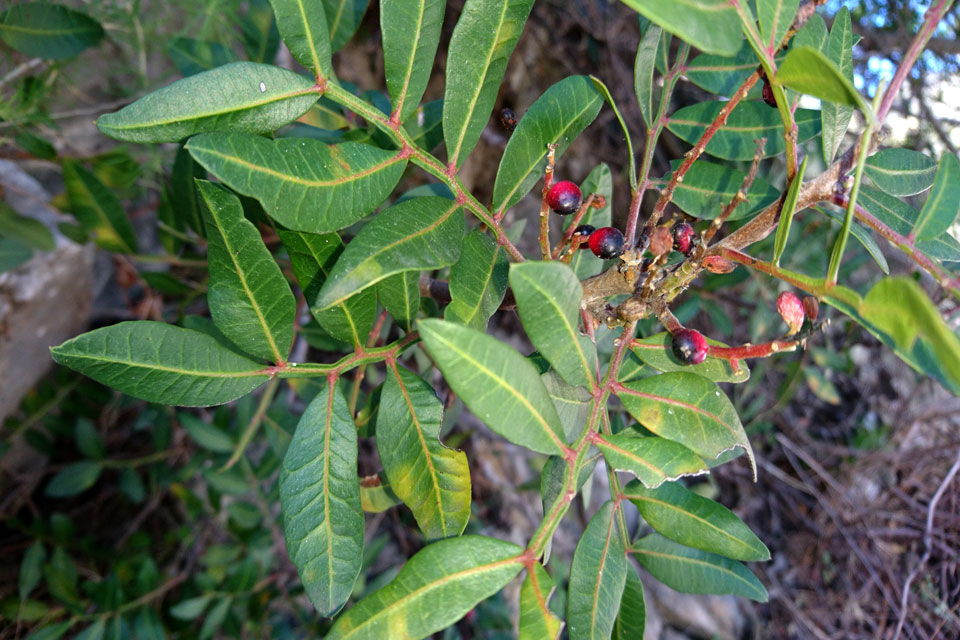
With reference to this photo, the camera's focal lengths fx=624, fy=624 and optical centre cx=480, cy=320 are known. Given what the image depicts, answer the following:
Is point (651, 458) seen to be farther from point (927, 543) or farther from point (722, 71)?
point (927, 543)

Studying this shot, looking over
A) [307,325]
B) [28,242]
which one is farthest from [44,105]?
[307,325]

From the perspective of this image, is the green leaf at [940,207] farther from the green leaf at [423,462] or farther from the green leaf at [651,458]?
the green leaf at [423,462]

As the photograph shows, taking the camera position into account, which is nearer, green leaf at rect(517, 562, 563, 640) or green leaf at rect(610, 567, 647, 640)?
green leaf at rect(517, 562, 563, 640)

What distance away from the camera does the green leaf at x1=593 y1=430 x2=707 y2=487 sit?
0.66 m

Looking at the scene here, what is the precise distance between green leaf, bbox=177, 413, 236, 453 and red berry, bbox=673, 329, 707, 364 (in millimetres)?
1428

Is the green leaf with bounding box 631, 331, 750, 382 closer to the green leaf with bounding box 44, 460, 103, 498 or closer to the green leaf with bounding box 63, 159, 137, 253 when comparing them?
the green leaf with bounding box 63, 159, 137, 253

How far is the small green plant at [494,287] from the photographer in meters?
0.58

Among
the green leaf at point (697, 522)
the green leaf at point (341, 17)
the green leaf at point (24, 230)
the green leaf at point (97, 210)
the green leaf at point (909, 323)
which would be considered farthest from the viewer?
the green leaf at point (24, 230)

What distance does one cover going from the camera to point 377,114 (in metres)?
0.72

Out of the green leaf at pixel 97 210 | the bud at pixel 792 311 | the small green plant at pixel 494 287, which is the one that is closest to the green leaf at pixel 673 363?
the small green plant at pixel 494 287

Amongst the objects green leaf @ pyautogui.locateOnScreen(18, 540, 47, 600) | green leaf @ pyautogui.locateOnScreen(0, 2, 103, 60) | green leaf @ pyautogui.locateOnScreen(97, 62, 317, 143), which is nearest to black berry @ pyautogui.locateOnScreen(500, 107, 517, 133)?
green leaf @ pyautogui.locateOnScreen(97, 62, 317, 143)

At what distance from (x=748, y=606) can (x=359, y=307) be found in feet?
7.92

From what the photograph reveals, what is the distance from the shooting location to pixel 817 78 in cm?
52

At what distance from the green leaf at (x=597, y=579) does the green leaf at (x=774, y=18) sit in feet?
1.88
